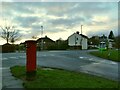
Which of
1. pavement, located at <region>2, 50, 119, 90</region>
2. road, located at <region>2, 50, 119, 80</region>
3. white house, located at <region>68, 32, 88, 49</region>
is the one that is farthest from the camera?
white house, located at <region>68, 32, 88, 49</region>

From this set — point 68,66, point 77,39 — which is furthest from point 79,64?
point 77,39

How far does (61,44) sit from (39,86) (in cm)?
7039

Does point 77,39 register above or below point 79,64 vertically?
above

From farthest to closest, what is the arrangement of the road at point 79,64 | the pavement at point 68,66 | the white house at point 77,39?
1. the white house at point 77,39
2. the road at point 79,64
3. the pavement at point 68,66

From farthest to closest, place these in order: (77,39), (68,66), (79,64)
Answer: (77,39) → (79,64) → (68,66)

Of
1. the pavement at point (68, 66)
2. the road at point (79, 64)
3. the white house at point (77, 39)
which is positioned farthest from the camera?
the white house at point (77, 39)

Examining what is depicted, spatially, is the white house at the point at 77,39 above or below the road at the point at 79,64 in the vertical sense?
above

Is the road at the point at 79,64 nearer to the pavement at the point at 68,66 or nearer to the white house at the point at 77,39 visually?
the pavement at the point at 68,66

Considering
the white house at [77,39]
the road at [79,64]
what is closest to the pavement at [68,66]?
the road at [79,64]

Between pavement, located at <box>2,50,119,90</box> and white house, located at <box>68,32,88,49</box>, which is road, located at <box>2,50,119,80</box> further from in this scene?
white house, located at <box>68,32,88,49</box>

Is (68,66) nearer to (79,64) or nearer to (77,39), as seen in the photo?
(79,64)

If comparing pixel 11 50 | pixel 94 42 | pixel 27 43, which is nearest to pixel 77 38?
pixel 94 42

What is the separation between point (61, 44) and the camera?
79500 mm

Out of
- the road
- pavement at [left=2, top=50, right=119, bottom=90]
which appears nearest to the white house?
the road
